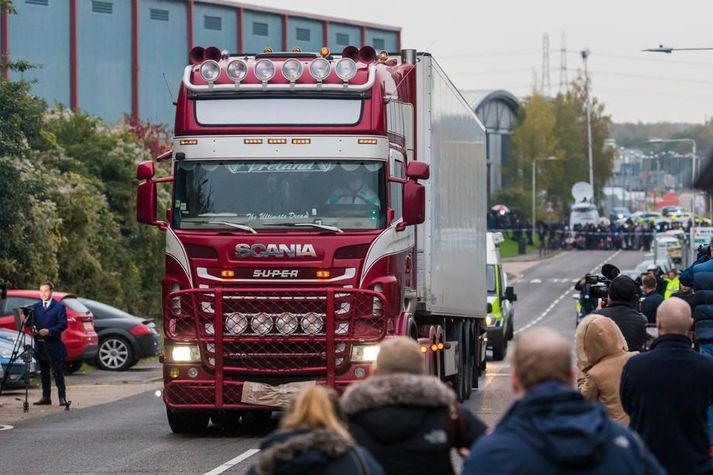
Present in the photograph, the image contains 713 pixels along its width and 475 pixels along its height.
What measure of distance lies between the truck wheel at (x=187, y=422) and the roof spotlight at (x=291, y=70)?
379cm

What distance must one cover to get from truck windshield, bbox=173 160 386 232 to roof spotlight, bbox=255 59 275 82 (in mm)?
853

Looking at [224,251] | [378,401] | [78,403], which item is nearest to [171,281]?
[224,251]

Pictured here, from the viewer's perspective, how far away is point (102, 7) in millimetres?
63250

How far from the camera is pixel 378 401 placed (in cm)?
658

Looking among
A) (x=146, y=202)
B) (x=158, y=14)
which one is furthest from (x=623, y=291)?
(x=158, y=14)

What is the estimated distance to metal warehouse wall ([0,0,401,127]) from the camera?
197ft

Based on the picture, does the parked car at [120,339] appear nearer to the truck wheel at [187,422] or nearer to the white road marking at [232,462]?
the truck wheel at [187,422]

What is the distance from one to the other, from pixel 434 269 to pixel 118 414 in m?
4.92

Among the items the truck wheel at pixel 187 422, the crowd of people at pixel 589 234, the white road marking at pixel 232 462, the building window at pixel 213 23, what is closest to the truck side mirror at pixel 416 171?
the white road marking at pixel 232 462

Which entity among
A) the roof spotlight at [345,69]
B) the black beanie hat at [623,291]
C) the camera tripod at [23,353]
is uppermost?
the roof spotlight at [345,69]

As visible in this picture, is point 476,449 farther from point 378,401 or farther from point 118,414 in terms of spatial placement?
point 118,414

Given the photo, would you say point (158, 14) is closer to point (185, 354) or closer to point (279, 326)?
point (185, 354)

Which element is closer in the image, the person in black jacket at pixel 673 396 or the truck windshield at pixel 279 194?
the person in black jacket at pixel 673 396

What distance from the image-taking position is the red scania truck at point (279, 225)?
16547 mm
